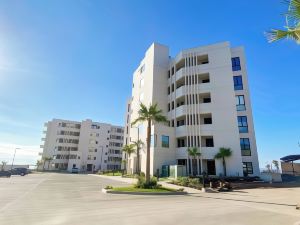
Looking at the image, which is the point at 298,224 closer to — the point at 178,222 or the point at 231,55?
the point at 178,222

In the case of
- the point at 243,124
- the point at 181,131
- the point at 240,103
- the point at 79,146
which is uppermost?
the point at 240,103

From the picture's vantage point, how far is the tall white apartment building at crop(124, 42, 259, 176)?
1532 inches

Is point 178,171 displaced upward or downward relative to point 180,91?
downward

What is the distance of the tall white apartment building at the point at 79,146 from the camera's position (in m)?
97.6

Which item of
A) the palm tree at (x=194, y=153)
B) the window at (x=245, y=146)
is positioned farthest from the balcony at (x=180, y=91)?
the window at (x=245, y=146)

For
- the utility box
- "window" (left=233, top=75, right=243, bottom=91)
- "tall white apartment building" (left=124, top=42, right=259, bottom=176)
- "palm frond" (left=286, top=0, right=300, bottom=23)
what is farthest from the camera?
"window" (left=233, top=75, right=243, bottom=91)

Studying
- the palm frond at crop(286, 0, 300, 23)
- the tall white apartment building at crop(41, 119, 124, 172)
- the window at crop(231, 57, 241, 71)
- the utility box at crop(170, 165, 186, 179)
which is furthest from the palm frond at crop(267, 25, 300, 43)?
the tall white apartment building at crop(41, 119, 124, 172)

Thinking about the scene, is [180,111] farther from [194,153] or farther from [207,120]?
[194,153]

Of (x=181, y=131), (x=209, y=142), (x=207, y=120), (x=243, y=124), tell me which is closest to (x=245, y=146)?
(x=243, y=124)

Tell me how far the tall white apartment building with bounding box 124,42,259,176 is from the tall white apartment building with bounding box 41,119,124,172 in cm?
6186

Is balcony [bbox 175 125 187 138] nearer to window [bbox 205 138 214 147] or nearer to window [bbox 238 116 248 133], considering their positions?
window [bbox 205 138 214 147]

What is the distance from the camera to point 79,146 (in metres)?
101

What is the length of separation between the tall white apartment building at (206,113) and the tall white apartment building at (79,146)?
61.9 m

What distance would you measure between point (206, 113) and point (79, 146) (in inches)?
3031
